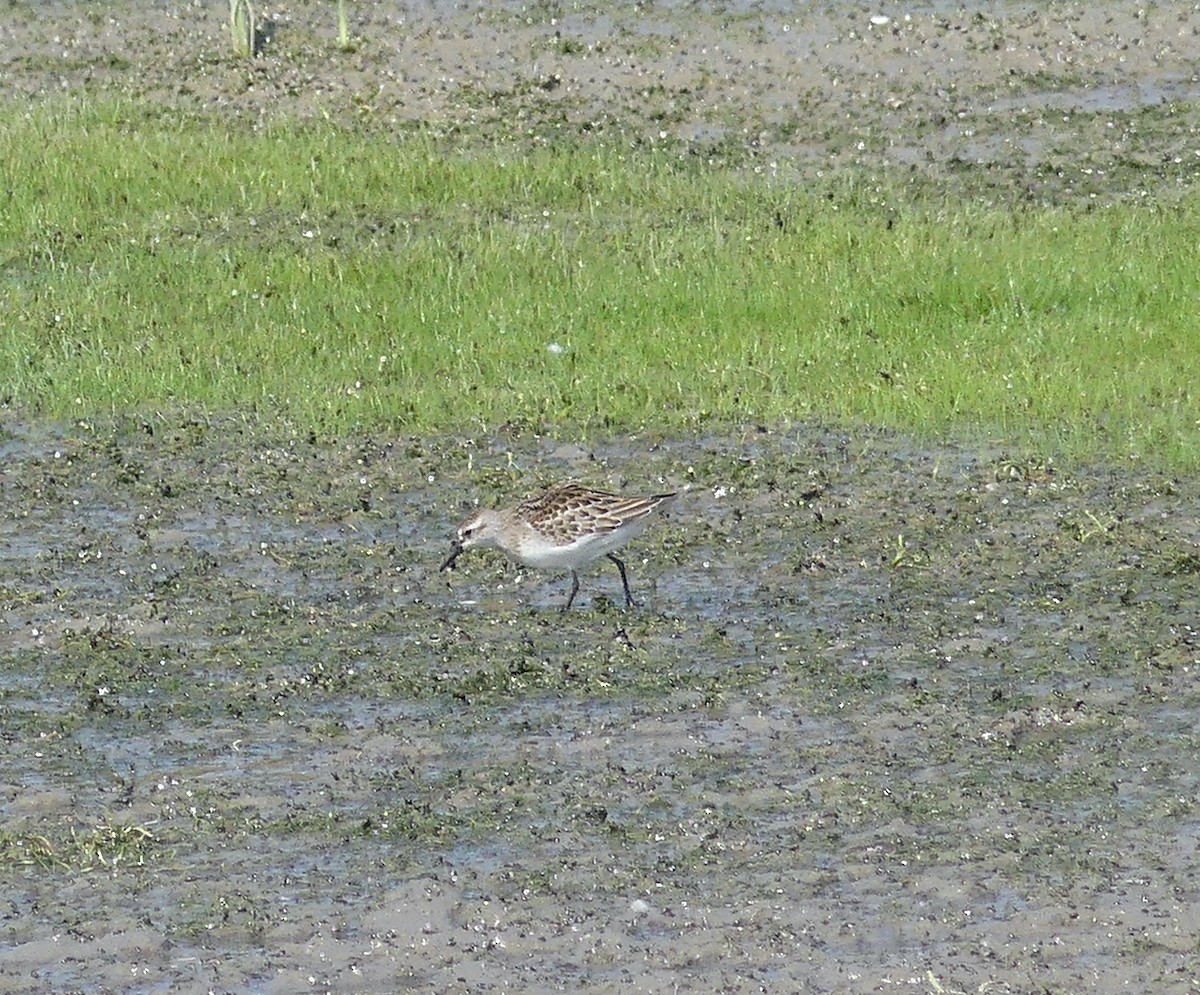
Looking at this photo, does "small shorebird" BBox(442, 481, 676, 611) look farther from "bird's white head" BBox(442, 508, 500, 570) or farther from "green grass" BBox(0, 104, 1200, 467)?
"green grass" BBox(0, 104, 1200, 467)

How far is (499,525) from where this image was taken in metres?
11.4

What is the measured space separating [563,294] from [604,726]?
7481 mm

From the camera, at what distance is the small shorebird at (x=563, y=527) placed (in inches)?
438

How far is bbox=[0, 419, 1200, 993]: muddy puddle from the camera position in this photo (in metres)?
7.82

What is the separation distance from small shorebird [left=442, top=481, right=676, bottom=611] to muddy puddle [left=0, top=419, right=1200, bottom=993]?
298 millimetres

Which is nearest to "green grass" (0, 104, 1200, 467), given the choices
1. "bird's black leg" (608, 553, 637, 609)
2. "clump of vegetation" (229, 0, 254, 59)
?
"clump of vegetation" (229, 0, 254, 59)

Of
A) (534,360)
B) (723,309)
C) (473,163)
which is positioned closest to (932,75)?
(473,163)

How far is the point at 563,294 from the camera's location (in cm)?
1680

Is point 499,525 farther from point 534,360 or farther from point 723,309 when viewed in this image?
point 723,309

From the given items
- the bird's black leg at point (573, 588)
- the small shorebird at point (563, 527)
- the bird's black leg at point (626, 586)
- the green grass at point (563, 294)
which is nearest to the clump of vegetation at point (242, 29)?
the green grass at point (563, 294)

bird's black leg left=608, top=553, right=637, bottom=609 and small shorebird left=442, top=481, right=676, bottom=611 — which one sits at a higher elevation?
small shorebird left=442, top=481, right=676, bottom=611

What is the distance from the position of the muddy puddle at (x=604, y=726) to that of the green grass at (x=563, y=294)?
952mm

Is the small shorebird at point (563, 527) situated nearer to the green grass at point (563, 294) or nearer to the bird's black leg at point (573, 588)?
the bird's black leg at point (573, 588)

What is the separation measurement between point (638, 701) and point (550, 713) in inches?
15.7
